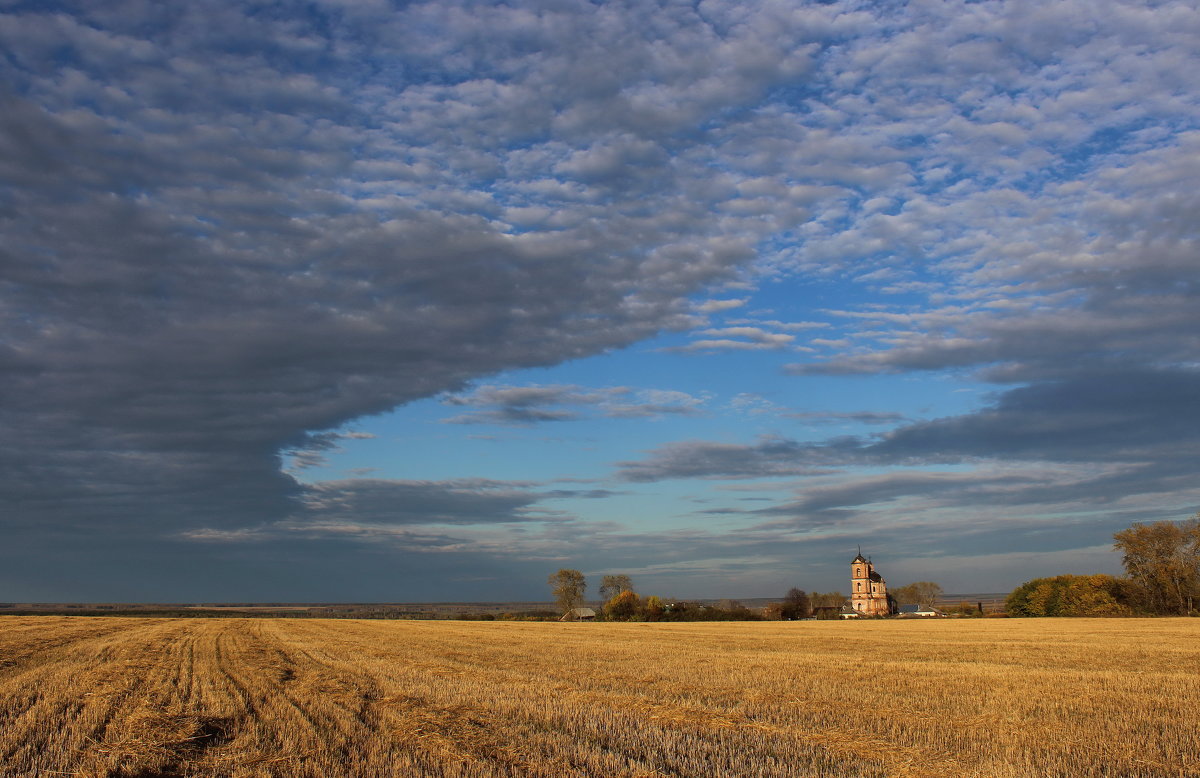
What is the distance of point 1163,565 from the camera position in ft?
292

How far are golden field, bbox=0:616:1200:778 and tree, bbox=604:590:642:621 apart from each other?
88.9 metres

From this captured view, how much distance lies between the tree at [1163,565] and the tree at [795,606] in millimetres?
44043

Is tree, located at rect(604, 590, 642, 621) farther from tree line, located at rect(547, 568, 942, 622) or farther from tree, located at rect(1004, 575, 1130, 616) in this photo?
tree, located at rect(1004, 575, 1130, 616)

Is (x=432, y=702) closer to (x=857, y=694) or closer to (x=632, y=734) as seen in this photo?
(x=632, y=734)

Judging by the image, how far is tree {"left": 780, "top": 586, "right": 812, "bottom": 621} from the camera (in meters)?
118

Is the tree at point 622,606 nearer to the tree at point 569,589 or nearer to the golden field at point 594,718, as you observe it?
the tree at point 569,589

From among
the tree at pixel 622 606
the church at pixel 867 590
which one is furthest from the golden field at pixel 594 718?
the church at pixel 867 590

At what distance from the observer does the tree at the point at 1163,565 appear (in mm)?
86625

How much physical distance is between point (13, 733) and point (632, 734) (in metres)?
9.45

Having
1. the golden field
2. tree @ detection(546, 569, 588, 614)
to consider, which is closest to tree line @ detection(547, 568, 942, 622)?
tree @ detection(546, 569, 588, 614)

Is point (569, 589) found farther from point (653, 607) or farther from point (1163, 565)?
point (1163, 565)

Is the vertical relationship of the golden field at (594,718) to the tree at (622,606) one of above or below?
above

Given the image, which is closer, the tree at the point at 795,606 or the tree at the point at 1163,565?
the tree at the point at 1163,565

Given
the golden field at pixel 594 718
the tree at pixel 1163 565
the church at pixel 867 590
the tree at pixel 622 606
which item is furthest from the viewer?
the church at pixel 867 590
